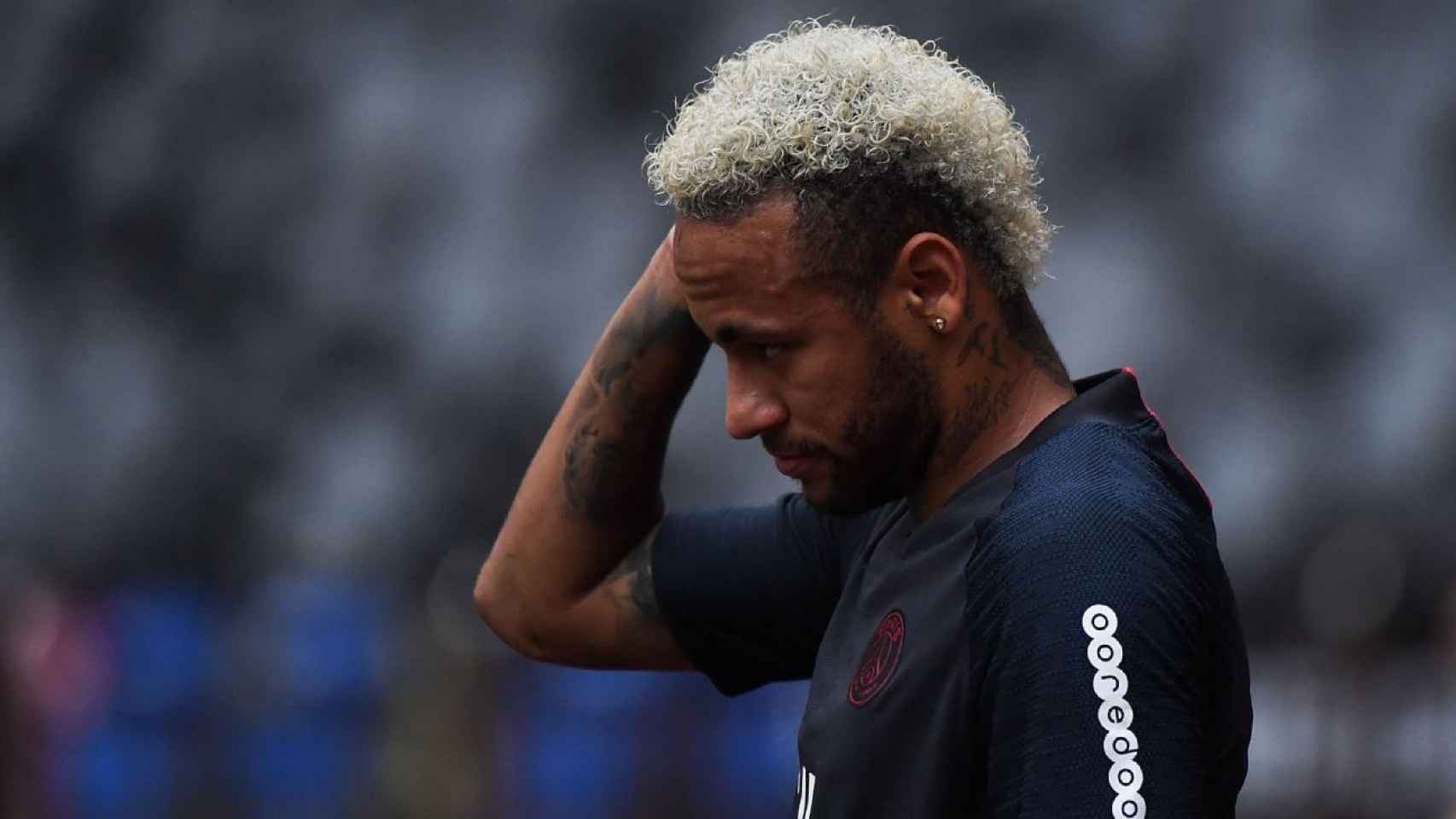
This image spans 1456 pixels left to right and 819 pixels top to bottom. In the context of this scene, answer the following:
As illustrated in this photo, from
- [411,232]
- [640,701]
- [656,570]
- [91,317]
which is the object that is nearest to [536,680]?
[640,701]

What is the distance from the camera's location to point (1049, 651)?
1657 millimetres

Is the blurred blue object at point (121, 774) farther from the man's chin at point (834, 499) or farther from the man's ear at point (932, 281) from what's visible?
the man's ear at point (932, 281)

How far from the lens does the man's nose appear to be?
2.01 m

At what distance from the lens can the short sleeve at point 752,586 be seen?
8.20 ft

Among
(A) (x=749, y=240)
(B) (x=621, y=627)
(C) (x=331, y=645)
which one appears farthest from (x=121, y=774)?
(A) (x=749, y=240)

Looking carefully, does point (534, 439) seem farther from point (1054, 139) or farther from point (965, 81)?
point (965, 81)

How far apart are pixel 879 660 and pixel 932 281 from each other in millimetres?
379

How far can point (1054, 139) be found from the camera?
6465mm

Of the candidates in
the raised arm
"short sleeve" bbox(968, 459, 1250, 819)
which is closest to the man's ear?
"short sleeve" bbox(968, 459, 1250, 819)

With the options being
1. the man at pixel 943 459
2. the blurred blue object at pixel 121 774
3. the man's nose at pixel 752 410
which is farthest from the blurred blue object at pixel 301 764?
the man's nose at pixel 752 410

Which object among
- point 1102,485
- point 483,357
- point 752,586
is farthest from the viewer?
point 483,357

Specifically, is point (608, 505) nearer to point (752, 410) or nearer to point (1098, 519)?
point (752, 410)

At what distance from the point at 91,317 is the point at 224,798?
1850 millimetres

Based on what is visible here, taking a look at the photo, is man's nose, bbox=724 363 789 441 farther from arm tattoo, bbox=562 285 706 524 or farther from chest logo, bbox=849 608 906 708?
arm tattoo, bbox=562 285 706 524
